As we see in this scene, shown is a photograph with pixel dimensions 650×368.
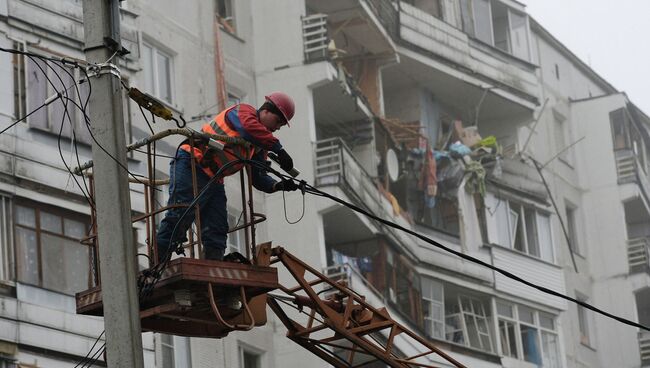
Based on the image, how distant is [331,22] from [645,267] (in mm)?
18775

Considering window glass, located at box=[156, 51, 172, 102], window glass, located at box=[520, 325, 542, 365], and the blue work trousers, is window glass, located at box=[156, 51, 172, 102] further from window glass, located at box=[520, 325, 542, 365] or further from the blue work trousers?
the blue work trousers

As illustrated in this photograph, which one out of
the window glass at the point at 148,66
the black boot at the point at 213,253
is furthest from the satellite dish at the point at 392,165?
the black boot at the point at 213,253

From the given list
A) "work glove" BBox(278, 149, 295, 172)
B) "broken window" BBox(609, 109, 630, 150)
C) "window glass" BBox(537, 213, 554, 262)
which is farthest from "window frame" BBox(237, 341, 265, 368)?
"broken window" BBox(609, 109, 630, 150)

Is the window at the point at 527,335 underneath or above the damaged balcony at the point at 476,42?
underneath

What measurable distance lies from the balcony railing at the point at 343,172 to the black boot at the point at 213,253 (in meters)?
21.3

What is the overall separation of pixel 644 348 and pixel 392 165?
17.1m

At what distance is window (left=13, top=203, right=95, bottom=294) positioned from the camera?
28953mm

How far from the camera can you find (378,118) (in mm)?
44438

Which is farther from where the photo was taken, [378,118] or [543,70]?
[543,70]

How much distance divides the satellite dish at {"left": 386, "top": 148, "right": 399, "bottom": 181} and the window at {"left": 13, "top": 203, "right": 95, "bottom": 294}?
51.4ft

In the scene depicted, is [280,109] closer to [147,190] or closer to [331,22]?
[147,190]

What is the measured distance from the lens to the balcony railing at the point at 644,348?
5772 cm

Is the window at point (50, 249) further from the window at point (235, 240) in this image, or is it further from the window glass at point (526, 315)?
the window glass at point (526, 315)

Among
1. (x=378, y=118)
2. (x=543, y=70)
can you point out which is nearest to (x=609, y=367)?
(x=543, y=70)
